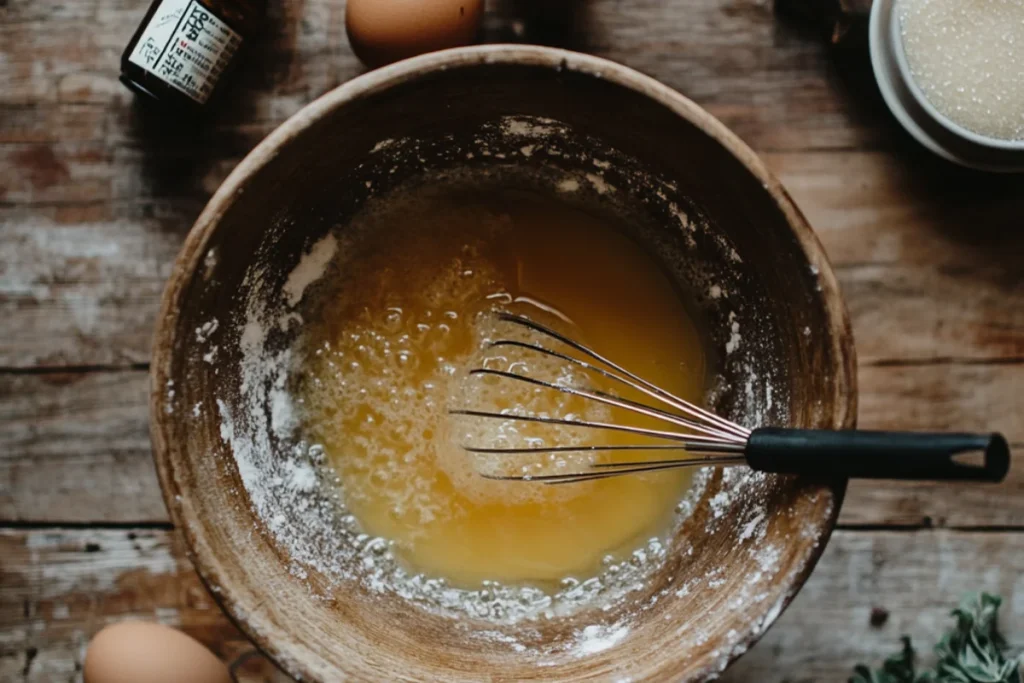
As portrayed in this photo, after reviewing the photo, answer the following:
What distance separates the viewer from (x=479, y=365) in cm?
98

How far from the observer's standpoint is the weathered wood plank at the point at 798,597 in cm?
95

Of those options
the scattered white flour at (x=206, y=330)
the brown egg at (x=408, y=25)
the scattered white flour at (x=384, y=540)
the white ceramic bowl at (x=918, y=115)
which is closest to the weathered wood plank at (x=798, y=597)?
the scattered white flour at (x=384, y=540)

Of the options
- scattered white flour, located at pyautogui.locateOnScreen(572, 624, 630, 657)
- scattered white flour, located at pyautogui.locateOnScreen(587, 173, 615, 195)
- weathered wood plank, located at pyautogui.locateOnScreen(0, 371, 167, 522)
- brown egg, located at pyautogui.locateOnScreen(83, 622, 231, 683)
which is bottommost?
brown egg, located at pyautogui.locateOnScreen(83, 622, 231, 683)

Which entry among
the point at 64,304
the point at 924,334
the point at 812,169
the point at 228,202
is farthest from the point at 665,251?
the point at 64,304

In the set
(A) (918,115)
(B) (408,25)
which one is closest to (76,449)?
(B) (408,25)

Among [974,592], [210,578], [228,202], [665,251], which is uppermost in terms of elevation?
[228,202]

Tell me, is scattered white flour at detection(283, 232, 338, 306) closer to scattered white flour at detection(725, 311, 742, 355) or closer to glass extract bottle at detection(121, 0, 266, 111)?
glass extract bottle at detection(121, 0, 266, 111)

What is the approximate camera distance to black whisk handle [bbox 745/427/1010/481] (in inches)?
26.0

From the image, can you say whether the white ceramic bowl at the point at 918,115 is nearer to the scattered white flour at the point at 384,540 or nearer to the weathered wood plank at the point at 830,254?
the weathered wood plank at the point at 830,254

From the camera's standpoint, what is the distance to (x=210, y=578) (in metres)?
0.76

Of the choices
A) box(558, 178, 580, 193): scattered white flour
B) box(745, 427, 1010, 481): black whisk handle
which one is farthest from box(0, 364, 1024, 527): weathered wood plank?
box(558, 178, 580, 193): scattered white flour

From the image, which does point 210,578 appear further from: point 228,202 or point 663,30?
point 663,30

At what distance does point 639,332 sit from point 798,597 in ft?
1.05

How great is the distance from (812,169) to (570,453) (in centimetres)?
39
